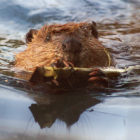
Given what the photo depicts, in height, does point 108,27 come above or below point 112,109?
above

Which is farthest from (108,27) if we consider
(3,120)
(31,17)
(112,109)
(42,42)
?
(3,120)

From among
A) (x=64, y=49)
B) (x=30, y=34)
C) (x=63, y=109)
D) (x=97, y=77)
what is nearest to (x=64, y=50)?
(x=64, y=49)

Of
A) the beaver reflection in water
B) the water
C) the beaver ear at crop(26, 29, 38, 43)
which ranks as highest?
the beaver ear at crop(26, 29, 38, 43)

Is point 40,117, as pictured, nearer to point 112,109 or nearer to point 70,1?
point 112,109

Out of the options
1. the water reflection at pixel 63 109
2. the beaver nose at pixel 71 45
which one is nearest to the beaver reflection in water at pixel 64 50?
the beaver nose at pixel 71 45

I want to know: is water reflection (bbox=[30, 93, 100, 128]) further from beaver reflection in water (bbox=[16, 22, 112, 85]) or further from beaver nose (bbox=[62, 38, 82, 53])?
beaver nose (bbox=[62, 38, 82, 53])

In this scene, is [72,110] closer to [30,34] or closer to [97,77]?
[97,77]

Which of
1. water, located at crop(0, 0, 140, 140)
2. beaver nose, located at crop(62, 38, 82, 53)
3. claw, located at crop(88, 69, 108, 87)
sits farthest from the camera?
beaver nose, located at crop(62, 38, 82, 53)

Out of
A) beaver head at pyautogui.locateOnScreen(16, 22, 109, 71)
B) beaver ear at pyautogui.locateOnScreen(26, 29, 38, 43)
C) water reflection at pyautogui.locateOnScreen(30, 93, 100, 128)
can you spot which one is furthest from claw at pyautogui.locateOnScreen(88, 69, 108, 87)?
beaver ear at pyautogui.locateOnScreen(26, 29, 38, 43)
